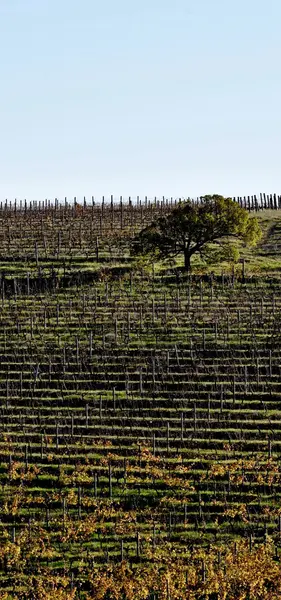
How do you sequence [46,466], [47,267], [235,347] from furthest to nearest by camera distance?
[47,267], [235,347], [46,466]

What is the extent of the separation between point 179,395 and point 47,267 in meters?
20.8

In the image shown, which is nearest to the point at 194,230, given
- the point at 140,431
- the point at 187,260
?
the point at 187,260

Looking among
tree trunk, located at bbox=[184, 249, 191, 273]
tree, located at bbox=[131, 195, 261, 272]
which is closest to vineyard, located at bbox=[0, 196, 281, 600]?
tree trunk, located at bbox=[184, 249, 191, 273]

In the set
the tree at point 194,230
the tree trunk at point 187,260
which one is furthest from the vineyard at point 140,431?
the tree at point 194,230

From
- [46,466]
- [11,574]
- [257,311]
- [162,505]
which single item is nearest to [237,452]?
[162,505]

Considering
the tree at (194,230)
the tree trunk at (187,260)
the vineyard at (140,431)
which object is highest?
the tree at (194,230)

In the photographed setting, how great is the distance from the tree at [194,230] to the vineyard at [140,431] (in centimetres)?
108

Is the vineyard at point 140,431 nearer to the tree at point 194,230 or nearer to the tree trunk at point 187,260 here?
the tree trunk at point 187,260

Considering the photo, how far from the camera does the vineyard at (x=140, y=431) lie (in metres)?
36.7

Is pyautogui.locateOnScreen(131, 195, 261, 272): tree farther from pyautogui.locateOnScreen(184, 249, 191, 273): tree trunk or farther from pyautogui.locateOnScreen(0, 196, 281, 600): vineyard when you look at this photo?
pyautogui.locateOnScreen(0, 196, 281, 600): vineyard

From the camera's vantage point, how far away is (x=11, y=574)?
120 ft

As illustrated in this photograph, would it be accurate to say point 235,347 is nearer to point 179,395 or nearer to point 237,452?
point 179,395

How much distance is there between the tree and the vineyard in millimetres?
1083

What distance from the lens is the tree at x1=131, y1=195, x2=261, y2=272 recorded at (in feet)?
215
